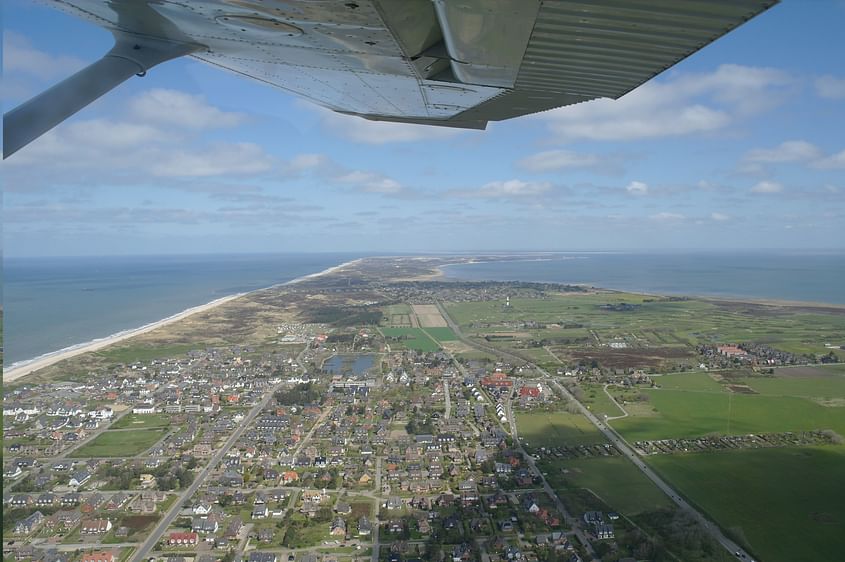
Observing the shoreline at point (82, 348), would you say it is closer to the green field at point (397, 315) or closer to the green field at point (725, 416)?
the green field at point (397, 315)

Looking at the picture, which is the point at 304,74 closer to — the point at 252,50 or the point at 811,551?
the point at 252,50

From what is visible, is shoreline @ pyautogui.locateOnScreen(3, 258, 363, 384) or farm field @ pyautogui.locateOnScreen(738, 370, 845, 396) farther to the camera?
farm field @ pyautogui.locateOnScreen(738, 370, 845, 396)

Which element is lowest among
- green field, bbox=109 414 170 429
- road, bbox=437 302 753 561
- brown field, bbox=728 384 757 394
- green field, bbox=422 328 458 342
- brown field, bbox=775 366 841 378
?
green field, bbox=109 414 170 429

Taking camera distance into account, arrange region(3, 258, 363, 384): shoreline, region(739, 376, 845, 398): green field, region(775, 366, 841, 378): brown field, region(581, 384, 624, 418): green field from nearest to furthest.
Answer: region(581, 384, 624, 418): green field → region(3, 258, 363, 384): shoreline → region(739, 376, 845, 398): green field → region(775, 366, 841, 378): brown field

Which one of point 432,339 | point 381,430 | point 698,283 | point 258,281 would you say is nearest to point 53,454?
point 381,430

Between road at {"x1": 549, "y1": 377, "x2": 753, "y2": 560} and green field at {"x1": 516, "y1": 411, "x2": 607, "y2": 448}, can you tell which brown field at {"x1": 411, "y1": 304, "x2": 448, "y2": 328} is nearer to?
road at {"x1": 549, "y1": 377, "x2": 753, "y2": 560}

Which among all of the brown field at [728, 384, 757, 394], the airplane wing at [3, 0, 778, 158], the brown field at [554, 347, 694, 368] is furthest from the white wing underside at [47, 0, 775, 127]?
the brown field at [554, 347, 694, 368]

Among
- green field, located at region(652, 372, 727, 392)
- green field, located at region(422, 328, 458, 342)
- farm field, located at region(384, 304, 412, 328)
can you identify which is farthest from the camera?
farm field, located at region(384, 304, 412, 328)
